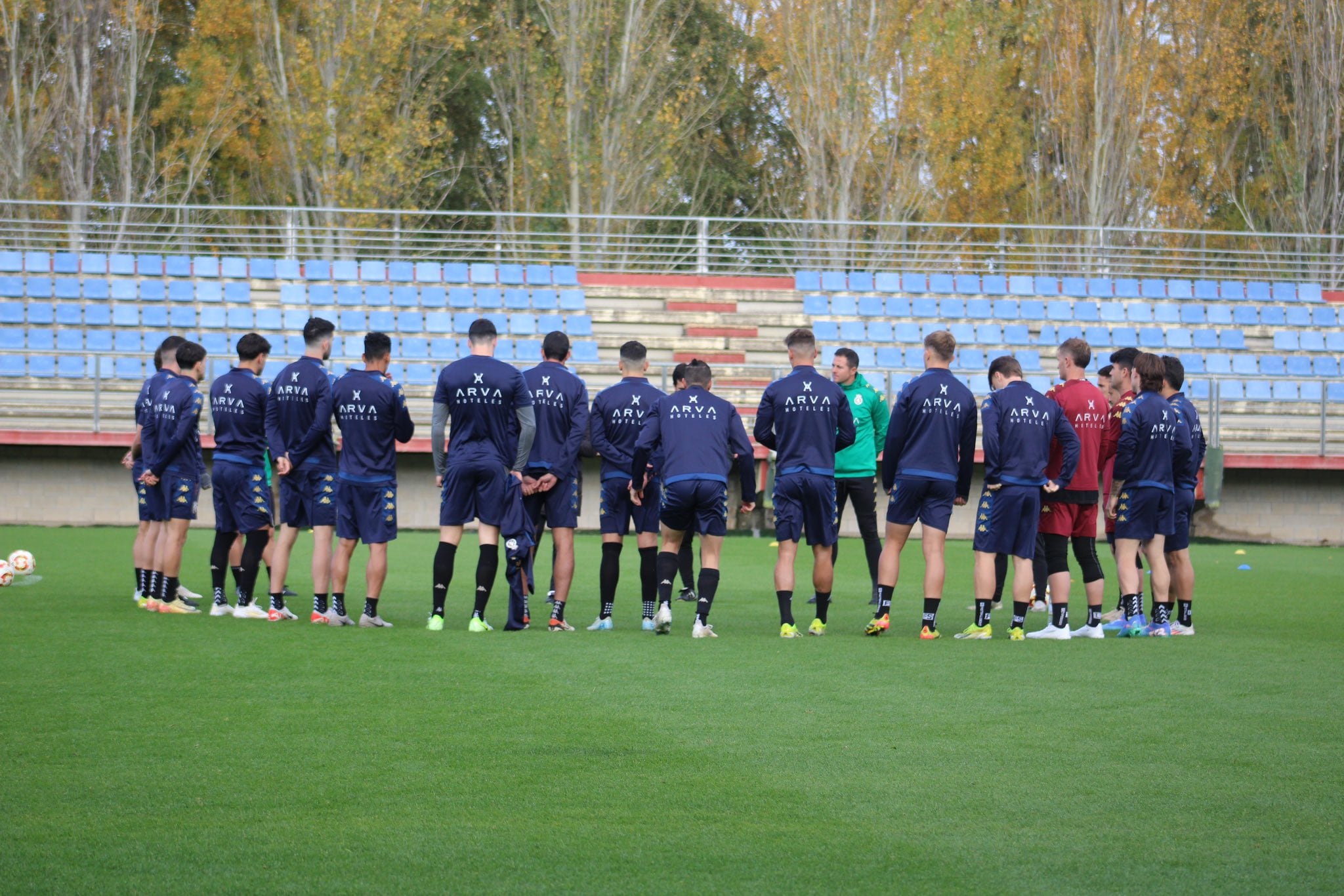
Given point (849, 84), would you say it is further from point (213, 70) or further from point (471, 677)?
point (471, 677)

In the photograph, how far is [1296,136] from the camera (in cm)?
3253

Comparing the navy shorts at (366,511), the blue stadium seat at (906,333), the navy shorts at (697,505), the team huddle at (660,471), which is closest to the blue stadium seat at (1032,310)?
the blue stadium seat at (906,333)

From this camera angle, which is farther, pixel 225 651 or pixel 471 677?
pixel 225 651

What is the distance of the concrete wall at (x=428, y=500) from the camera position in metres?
18.3

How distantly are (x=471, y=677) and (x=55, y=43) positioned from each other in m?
28.1

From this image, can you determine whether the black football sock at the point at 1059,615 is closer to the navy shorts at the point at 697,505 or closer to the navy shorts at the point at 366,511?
the navy shorts at the point at 697,505

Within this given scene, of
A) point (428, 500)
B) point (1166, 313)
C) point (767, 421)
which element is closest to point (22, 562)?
point (767, 421)

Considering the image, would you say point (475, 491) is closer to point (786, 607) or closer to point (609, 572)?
point (609, 572)

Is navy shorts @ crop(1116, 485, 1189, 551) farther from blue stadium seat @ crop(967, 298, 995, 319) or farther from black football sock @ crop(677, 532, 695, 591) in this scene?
blue stadium seat @ crop(967, 298, 995, 319)

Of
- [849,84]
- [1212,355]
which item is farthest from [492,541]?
Answer: [849,84]

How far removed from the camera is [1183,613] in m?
9.20

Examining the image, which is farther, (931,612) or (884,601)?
(884,601)

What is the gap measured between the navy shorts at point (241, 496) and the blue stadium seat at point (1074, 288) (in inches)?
734

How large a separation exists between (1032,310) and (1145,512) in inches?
624
